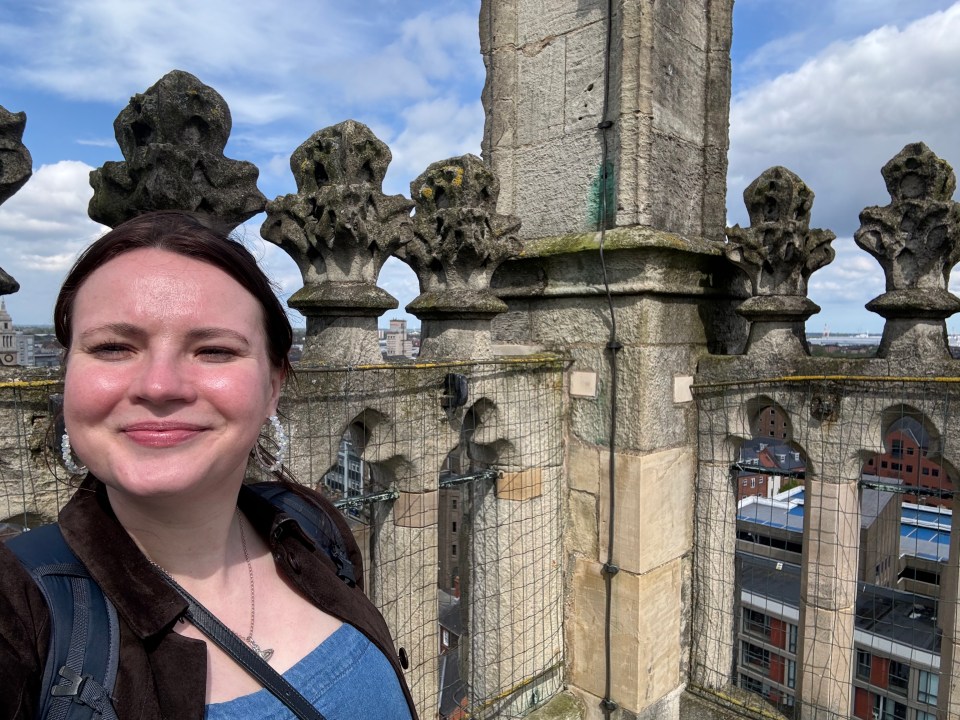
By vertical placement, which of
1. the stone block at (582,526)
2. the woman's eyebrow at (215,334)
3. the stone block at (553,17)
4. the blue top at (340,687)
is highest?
the stone block at (553,17)

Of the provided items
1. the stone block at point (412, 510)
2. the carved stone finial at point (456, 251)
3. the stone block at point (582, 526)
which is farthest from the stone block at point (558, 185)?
the stone block at point (412, 510)

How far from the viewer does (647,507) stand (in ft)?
11.6

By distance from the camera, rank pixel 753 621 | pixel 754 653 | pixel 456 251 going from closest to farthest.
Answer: pixel 456 251, pixel 754 653, pixel 753 621

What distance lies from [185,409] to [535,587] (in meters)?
3.14

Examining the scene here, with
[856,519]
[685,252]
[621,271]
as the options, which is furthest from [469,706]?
[685,252]

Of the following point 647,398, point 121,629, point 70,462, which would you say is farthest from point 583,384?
point 121,629

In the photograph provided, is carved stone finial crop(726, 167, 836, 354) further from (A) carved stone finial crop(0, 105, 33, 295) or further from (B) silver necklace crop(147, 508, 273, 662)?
(A) carved stone finial crop(0, 105, 33, 295)

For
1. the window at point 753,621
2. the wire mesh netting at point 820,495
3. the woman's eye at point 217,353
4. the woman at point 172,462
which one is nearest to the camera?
the woman at point 172,462

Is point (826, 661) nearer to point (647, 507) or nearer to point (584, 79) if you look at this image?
point (647, 507)

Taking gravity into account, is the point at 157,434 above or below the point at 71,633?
above

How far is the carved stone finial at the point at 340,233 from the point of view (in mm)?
2602

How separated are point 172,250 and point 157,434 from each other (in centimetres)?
29

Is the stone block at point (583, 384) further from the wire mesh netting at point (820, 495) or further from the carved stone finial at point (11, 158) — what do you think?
the carved stone finial at point (11, 158)

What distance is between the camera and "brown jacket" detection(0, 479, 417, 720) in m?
0.74
